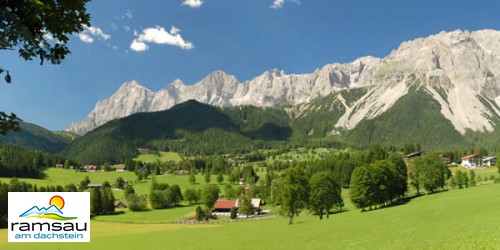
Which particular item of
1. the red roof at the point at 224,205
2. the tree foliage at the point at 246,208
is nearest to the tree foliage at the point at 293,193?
the tree foliage at the point at 246,208

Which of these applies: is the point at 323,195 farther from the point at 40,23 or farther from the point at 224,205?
the point at 40,23

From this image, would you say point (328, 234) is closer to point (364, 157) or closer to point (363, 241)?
point (363, 241)

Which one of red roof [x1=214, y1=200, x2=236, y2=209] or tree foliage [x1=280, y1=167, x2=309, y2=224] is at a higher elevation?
tree foliage [x1=280, y1=167, x2=309, y2=224]

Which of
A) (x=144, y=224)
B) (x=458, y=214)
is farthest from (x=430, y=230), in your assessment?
(x=144, y=224)

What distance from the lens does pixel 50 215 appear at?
40.8m

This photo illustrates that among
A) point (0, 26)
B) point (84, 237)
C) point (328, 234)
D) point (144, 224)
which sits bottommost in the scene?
point (144, 224)

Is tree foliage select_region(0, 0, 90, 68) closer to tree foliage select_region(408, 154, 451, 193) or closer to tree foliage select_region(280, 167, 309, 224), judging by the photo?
tree foliage select_region(280, 167, 309, 224)

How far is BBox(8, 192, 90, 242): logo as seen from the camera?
39562mm

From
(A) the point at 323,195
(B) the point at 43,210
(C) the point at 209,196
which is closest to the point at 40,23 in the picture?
(B) the point at 43,210

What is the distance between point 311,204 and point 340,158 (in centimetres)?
9013

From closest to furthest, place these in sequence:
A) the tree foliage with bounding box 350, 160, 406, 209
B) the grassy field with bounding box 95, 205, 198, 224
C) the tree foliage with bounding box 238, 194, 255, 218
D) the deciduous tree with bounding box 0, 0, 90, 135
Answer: the deciduous tree with bounding box 0, 0, 90, 135, the tree foliage with bounding box 350, 160, 406, 209, the grassy field with bounding box 95, 205, 198, 224, the tree foliage with bounding box 238, 194, 255, 218

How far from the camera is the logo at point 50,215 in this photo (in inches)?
1558

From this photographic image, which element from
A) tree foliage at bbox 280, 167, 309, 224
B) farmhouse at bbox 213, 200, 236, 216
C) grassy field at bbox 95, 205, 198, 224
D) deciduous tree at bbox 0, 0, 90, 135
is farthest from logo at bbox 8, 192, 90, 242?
farmhouse at bbox 213, 200, 236, 216

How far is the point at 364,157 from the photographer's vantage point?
17388cm
